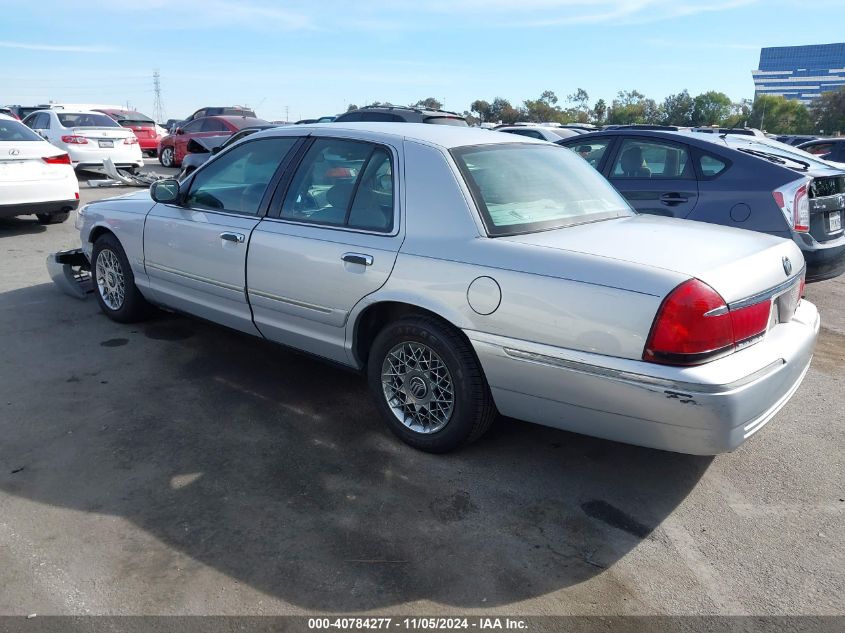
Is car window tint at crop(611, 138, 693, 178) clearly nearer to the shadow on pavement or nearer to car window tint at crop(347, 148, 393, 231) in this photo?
the shadow on pavement

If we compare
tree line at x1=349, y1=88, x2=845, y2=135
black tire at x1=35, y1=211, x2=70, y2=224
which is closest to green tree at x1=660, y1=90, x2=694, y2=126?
tree line at x1=349, y1=88, x2=845, y2=135

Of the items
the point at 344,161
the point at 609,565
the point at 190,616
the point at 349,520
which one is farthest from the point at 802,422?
the point at 190,616

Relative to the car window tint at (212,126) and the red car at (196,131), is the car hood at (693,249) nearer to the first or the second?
the red car at (196,131)

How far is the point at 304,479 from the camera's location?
3.51 meters

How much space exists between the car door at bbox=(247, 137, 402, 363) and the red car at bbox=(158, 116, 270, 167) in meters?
15.6

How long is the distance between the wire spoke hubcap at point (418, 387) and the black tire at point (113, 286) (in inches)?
105

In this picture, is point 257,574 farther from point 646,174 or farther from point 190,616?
point 646,174

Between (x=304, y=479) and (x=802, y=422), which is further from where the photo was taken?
(x=802, y=422)

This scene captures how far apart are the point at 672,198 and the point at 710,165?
0.43 m

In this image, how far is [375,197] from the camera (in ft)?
12.8

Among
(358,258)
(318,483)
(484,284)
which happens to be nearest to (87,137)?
(358,258)

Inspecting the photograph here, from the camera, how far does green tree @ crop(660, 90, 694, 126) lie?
97.4 metres

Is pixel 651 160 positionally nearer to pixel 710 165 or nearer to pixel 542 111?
pixel 710 165

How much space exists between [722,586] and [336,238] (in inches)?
98.6
